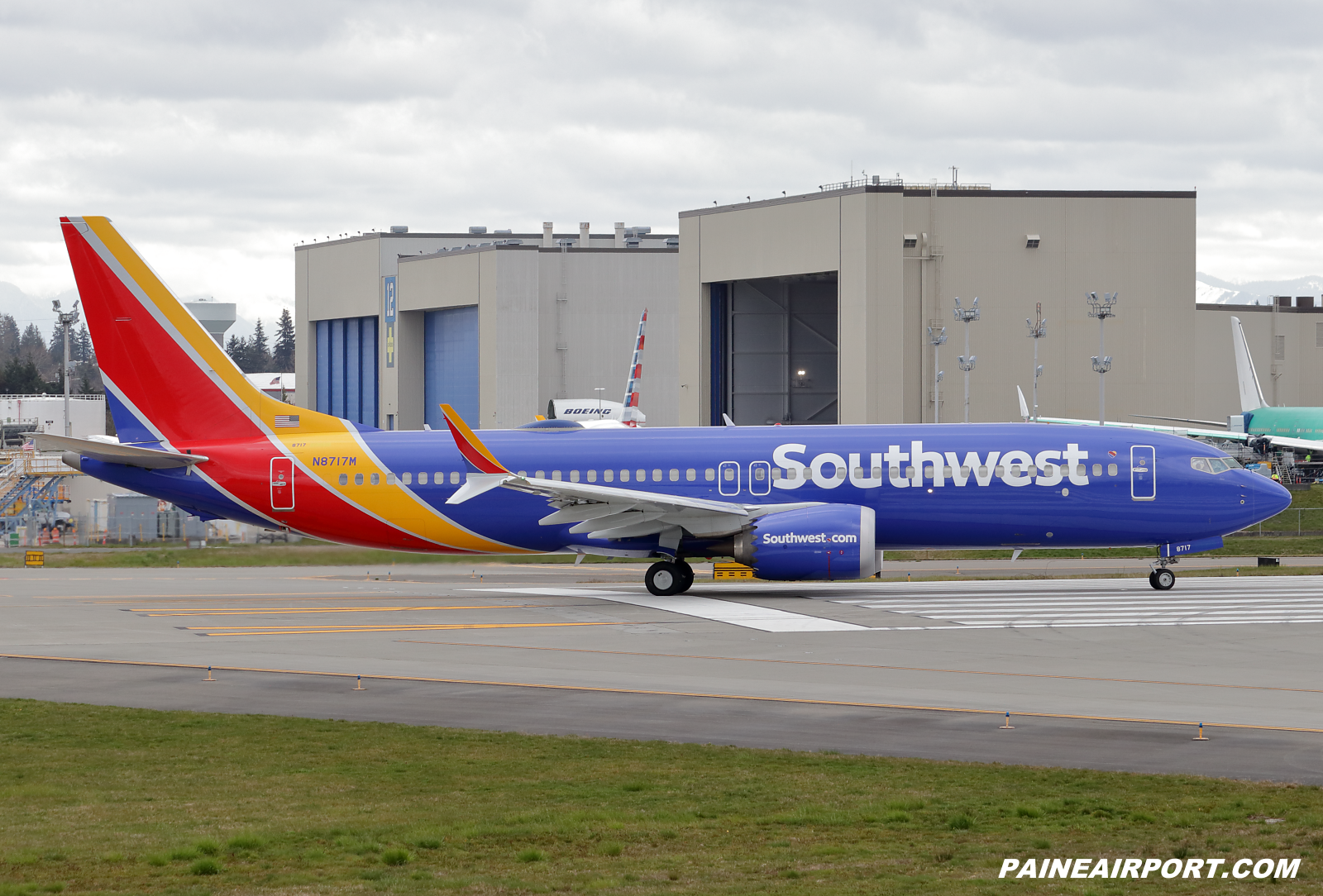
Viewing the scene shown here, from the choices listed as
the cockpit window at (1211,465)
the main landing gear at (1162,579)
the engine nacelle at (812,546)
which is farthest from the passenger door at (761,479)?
the cockpit window at (1211,465)

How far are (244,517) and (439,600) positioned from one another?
5.72 metres

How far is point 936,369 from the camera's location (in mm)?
78375

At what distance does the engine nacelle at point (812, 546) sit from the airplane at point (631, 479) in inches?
1.7

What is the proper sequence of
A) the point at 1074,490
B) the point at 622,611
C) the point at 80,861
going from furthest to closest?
the point at 1074,490 → the point at 622,611 → the point at 80,861

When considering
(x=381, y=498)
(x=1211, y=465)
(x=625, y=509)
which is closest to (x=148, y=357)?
(x=381, y=498)

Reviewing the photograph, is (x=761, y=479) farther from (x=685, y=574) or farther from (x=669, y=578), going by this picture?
(x=669, y=578)

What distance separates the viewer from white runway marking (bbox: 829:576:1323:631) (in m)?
29.7

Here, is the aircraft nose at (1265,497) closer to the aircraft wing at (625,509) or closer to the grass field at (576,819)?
the aircraft wing at (625,509)

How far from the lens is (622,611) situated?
32.4 metres

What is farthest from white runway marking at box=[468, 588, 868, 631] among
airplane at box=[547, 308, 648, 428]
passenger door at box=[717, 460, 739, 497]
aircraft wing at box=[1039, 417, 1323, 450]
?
airplane at box=[547, 308, 648, 428]

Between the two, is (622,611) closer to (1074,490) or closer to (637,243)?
(1074,490)

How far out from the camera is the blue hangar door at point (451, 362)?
11044 cm

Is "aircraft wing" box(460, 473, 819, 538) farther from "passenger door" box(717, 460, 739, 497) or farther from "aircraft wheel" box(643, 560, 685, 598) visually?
"aircraft wheel" box(643, 560, 685, 598)

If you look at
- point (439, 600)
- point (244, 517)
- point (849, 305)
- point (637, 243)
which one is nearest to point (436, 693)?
point (439, 600)
